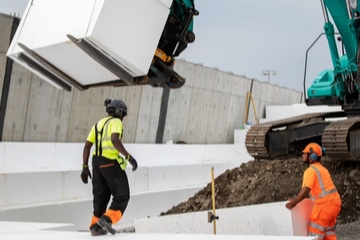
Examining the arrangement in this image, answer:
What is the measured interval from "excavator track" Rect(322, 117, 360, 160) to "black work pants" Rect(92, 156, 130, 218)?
11.4 ft

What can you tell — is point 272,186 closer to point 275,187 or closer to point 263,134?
point 275,187

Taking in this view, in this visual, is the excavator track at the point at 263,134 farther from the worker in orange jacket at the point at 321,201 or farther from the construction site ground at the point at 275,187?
the worker in orange jacket at the point at 321,201

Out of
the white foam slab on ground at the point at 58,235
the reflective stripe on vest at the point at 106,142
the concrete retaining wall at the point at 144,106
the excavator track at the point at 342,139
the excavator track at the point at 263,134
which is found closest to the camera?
the white foam slab on ground at the point at 58,235

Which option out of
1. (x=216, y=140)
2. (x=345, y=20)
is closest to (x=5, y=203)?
(x=345, y=20)

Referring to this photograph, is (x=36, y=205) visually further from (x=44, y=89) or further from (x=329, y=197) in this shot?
(x=329, y=197)

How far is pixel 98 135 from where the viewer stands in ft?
19.8

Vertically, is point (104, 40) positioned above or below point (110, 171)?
above

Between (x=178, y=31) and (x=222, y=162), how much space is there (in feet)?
33.3

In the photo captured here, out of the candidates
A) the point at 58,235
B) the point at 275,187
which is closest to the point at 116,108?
the point at 58,235

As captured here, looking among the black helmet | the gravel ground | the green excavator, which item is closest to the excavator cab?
the green excavator

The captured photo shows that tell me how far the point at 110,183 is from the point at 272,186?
420 cm

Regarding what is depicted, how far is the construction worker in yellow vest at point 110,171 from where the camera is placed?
578 centimetres

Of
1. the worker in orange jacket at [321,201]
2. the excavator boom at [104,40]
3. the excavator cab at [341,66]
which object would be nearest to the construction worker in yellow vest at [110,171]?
the excavator boom at [104,40]

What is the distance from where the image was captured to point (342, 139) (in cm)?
799
